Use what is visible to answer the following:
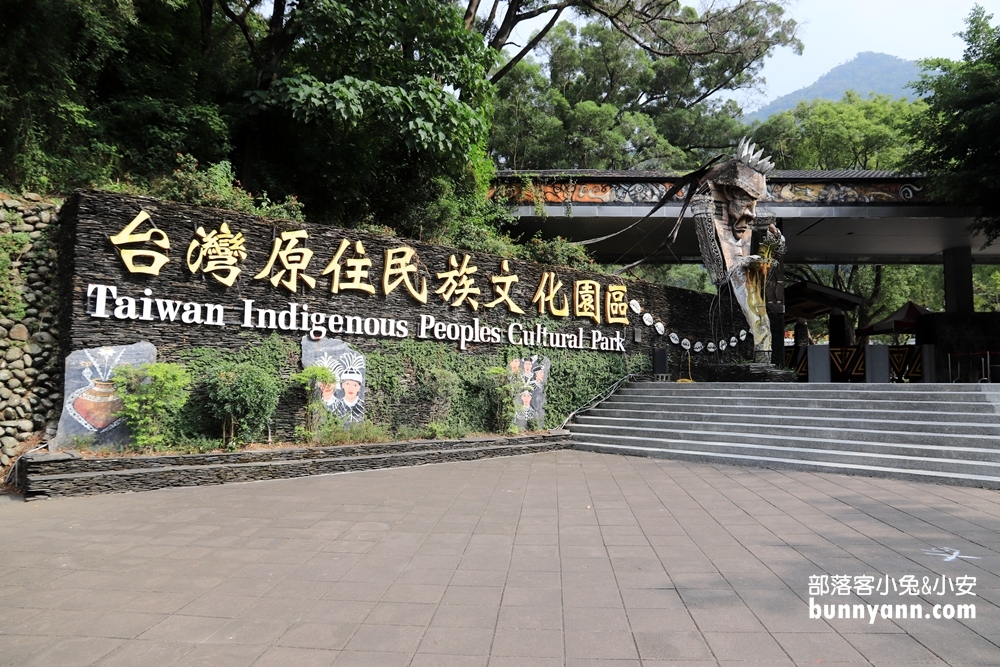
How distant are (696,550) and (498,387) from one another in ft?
20.8

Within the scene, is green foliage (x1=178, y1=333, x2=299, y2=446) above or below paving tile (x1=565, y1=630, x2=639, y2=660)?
above

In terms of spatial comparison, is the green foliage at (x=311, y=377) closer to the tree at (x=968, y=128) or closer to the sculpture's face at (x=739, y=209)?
the sculpture's face at (x=739, y=209)

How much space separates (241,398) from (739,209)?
37.9ft

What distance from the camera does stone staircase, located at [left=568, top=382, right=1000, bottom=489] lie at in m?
7.29

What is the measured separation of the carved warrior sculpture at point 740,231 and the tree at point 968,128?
4.79 m

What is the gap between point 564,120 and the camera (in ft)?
72.7

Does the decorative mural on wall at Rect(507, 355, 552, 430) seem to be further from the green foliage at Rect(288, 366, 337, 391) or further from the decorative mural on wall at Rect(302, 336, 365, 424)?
the green foliage at Rect(288, 366, 337, 391)

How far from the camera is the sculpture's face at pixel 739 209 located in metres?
13.6

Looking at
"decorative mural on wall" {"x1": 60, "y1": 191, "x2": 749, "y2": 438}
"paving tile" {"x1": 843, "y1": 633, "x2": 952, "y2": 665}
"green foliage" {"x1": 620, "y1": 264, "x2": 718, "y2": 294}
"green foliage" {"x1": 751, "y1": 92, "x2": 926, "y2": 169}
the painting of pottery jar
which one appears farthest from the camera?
"green foliage" {"x1": 620, "y1": 264, "x2": 718, "y2": 294}

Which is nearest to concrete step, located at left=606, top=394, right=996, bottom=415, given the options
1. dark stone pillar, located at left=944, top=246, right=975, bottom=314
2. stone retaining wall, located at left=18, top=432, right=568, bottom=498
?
stone retaining wall, located at left=18, top=432, right=568, bottom=498

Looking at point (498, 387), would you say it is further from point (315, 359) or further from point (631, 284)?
point (631, 284)

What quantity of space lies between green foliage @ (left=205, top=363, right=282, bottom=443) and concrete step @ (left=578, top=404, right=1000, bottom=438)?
21.1 feet

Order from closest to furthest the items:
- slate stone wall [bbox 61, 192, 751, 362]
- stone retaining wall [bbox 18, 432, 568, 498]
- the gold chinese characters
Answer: stone retaining wall [bbox 18, 432, 568, 498], slate stone wall [bbox 61, 192, 751, 362], the gold chinese characters

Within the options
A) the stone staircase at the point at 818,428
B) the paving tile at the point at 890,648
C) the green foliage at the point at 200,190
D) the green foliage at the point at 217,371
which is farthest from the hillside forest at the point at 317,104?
the paving tile at the point at 890,648
